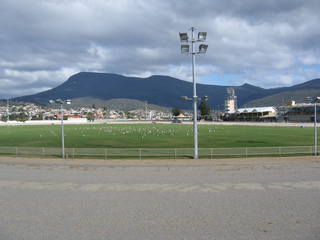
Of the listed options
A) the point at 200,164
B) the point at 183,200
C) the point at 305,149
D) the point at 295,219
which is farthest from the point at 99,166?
the point at 305,149

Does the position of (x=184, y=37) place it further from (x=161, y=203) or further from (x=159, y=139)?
(x=159, y=139)

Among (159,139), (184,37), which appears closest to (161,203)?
(184,37)

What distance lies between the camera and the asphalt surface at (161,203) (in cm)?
645

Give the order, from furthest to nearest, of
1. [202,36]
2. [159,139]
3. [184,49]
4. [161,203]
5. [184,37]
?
1. [159,139]
2. [202,36]
3. [184,49]
4. [184,37]
5. [161,203]

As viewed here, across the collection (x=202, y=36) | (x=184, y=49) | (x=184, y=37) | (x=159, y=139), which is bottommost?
(x=159, y=139)

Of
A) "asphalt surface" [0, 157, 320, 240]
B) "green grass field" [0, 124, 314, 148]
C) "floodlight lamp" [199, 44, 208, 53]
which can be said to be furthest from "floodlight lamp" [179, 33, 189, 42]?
"green grass field" [0, 124, 314, 148]

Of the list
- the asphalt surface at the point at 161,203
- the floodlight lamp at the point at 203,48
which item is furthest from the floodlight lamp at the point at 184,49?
the asphalt surface at the point at 161,203

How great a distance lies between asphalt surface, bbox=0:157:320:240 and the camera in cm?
645

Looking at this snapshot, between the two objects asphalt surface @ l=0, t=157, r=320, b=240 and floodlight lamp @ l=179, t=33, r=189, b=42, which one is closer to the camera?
asphalt surface @ l=0, t=157, r=320, b=240

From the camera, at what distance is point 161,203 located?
28.4 ft

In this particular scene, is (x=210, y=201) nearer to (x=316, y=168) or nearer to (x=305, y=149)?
(x=316, y=168)

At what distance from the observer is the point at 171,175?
1351 cm

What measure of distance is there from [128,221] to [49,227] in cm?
218

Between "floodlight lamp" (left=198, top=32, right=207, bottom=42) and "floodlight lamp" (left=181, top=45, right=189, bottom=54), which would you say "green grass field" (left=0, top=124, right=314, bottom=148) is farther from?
"floodlight lamp" (left=198, top=32, right=207, bottom=42)
